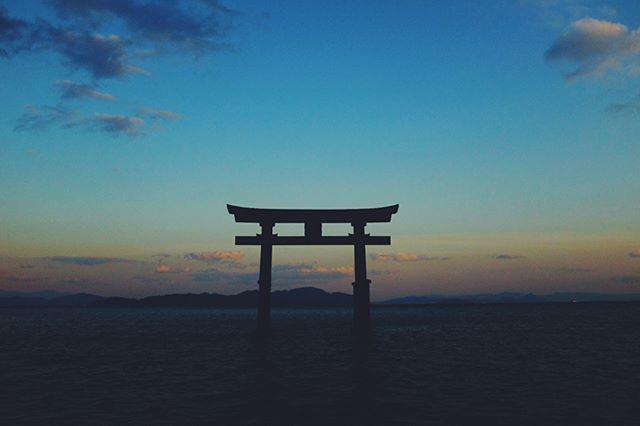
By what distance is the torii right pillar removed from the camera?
65.6 feet

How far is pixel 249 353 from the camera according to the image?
59.8ft

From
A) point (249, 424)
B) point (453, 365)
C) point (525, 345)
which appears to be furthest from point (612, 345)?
point (249, 424)

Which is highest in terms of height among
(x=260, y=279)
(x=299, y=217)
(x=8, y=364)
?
(x=299, y=217)

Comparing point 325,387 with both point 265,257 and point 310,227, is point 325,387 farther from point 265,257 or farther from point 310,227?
point 310,227

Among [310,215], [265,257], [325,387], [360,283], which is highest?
[310,215]

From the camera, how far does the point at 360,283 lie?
2064cm

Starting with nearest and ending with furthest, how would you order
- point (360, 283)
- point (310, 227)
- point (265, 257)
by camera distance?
point (265, 257) → point (310, 227) → point (360, 283)

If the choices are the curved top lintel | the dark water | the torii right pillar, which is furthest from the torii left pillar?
the torii right pillar

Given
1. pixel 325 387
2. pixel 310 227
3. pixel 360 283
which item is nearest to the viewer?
pixel 325 387

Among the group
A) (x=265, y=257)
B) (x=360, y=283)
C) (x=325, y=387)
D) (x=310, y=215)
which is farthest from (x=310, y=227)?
(x=325, y=387)

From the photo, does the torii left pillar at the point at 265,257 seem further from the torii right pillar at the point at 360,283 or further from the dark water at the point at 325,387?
the torii right pillar at the point at 360,283

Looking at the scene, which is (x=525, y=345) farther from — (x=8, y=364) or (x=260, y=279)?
(x=8, y=364)

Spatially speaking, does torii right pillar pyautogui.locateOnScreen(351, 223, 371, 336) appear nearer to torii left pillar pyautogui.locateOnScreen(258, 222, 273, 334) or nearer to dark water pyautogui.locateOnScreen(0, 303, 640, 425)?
dark water pyautogui.locateOnScreen(0, 303, 640, 425)

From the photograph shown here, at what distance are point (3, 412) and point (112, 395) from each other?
2.05 m
